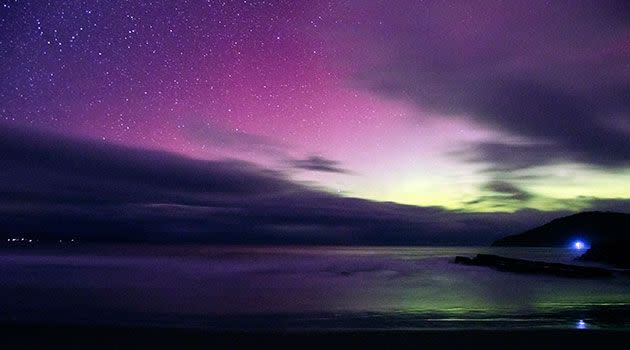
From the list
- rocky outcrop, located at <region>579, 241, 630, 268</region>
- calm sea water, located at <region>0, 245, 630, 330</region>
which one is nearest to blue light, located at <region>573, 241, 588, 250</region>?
rocky outcrop, located at <region>579, 241, 630, 268</region>

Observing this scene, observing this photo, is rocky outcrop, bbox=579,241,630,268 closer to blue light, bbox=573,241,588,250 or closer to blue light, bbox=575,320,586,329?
blue light, bbox=575,320,586,329

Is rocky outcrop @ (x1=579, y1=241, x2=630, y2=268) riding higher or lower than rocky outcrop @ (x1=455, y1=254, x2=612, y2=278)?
higher

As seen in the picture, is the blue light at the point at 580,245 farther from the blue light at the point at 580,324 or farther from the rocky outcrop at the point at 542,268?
the blue light at the point at 580,324

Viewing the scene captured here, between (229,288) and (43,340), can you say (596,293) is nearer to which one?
(229,288)

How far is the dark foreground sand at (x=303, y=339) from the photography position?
12.3 meters

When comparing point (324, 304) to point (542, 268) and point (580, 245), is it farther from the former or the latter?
point (580, 245)

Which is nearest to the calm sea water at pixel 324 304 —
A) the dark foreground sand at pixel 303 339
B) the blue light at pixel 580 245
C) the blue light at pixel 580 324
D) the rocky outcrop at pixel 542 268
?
the blue light at pixel 580 324

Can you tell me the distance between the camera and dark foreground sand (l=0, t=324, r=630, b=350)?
1231 centimetres

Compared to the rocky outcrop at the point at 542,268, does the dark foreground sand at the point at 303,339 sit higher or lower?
lower

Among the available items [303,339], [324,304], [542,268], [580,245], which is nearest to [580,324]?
[303,339]

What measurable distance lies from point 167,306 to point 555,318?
49.1ft

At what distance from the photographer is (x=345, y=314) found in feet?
68.2

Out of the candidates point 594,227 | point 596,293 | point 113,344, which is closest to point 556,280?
point 596,293

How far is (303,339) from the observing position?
1327 centimetres
